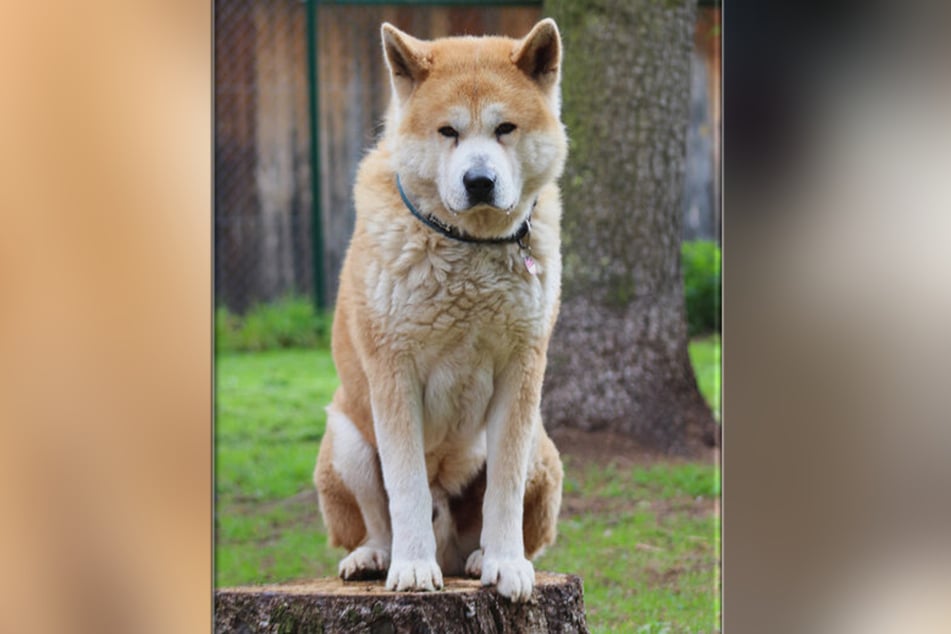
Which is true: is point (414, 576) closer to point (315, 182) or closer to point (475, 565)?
point (475, 565)

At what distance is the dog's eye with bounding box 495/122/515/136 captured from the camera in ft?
6.63

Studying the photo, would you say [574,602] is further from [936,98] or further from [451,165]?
[936,98]

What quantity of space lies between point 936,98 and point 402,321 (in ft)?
4.44

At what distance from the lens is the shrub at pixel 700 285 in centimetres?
254

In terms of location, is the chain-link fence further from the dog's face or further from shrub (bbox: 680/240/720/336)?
shrub (bbox: 680/240/720/336)

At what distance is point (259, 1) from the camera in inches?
93.9

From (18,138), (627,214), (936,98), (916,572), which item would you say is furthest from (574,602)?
(18,138)

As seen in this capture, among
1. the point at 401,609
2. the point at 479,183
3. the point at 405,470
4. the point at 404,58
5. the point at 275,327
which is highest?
the point at 404,58

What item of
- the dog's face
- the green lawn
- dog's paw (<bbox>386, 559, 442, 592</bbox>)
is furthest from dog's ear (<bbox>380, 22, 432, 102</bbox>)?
dog's paw (<bbox>386, 559, 442, 592</bbox>)

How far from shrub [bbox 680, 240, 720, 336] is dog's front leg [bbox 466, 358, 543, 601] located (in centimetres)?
61

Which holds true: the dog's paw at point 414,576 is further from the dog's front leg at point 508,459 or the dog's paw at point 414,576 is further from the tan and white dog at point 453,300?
the dog's front leg at point 508,459

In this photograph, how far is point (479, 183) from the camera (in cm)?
195

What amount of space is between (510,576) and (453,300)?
0.57 m

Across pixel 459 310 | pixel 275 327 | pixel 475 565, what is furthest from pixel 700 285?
pixel 275 327
